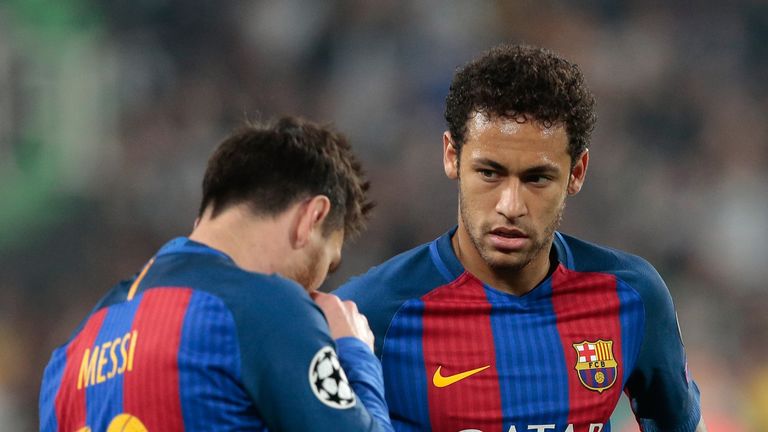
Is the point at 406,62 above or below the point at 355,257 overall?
above

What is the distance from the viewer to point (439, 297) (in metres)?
3.29

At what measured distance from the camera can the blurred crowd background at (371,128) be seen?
282 inches

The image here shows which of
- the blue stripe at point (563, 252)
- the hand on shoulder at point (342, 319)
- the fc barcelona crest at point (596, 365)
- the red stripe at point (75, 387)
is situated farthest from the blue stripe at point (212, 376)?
the blue stripe at point (563, 252)

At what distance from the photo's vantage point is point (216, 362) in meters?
2.33

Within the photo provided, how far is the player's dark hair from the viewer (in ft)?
8.43

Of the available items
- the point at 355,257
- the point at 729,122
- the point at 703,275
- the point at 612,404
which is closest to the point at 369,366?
the point at 612,404

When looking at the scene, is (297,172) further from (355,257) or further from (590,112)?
(355,257)

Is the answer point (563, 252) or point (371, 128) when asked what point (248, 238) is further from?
point (371, 128)

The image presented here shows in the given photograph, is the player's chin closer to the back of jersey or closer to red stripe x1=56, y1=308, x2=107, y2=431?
the back of jersey

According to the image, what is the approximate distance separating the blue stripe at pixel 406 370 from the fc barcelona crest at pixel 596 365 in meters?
0.49

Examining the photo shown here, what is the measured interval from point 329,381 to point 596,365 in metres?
1.18

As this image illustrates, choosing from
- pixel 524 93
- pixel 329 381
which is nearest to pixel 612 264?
pixel 524 93

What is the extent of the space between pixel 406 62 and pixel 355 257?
1628 millimetres

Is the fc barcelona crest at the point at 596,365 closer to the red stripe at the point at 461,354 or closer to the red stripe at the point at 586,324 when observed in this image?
the red stripe at the point at 586,324
